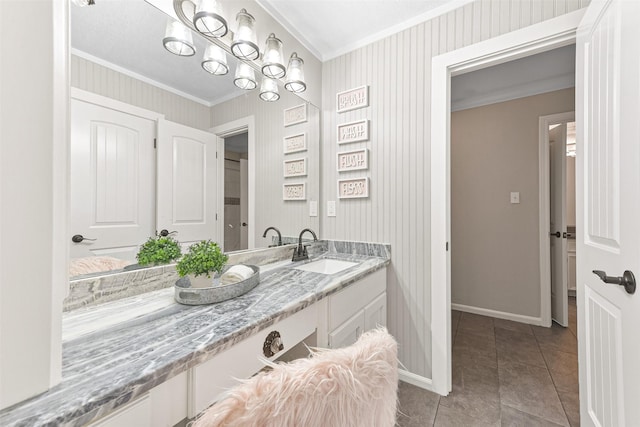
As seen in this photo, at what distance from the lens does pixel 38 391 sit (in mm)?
471

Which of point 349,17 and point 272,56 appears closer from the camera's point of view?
point 272,56

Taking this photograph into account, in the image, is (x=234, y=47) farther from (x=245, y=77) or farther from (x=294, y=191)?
(x=294, y=191)

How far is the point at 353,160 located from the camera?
1.95 metres

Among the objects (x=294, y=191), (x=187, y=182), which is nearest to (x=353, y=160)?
(x=294, y=191)

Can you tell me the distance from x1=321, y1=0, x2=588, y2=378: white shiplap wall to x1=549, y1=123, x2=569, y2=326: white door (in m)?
1.82

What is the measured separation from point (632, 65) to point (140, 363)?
1619mm

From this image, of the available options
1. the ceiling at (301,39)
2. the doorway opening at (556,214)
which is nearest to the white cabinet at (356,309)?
the ceiling at (301,39)

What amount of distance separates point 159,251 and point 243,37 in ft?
3.76

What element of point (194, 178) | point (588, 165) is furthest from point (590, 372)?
point (194, 178)

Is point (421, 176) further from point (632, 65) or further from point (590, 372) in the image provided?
point (590, 372)

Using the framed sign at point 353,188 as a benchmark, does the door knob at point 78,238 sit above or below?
below

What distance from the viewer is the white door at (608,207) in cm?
80

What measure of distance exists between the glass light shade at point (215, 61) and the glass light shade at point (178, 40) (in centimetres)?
8

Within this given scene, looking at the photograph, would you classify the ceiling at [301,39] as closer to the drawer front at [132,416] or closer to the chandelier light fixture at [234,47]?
the chandelier light fixture at [234,47]
